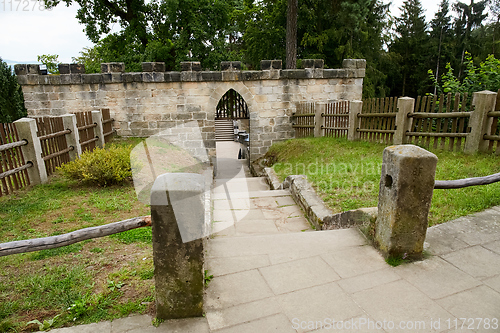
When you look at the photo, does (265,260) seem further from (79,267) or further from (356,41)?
(356,41)

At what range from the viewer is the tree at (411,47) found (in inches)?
1234

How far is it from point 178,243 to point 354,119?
8072mm

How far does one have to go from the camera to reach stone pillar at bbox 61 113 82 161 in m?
7.20

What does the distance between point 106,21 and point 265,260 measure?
19162mm

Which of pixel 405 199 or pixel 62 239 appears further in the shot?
pixel 405 199

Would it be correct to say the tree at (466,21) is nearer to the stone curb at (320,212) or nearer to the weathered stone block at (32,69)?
the stone curb at (320,212)

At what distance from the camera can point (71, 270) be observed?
3086 millimetres

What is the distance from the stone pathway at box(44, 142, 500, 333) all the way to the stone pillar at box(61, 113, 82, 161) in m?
5.64

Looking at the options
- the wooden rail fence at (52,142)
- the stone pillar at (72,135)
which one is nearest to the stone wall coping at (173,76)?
the stone pillar at (72,135)

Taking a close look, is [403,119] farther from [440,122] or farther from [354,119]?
[354,119]

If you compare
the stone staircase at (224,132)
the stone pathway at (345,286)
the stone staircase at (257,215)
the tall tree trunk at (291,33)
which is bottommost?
the stone staircase at (224,132)

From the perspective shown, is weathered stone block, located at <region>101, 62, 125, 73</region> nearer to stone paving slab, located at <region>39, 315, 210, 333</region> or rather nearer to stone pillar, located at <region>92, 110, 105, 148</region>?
stone pillar, located at <region>92, 110, 105, 148</region>

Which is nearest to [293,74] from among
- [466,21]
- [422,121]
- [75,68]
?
[422,121]

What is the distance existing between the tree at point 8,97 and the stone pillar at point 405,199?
18.1m
